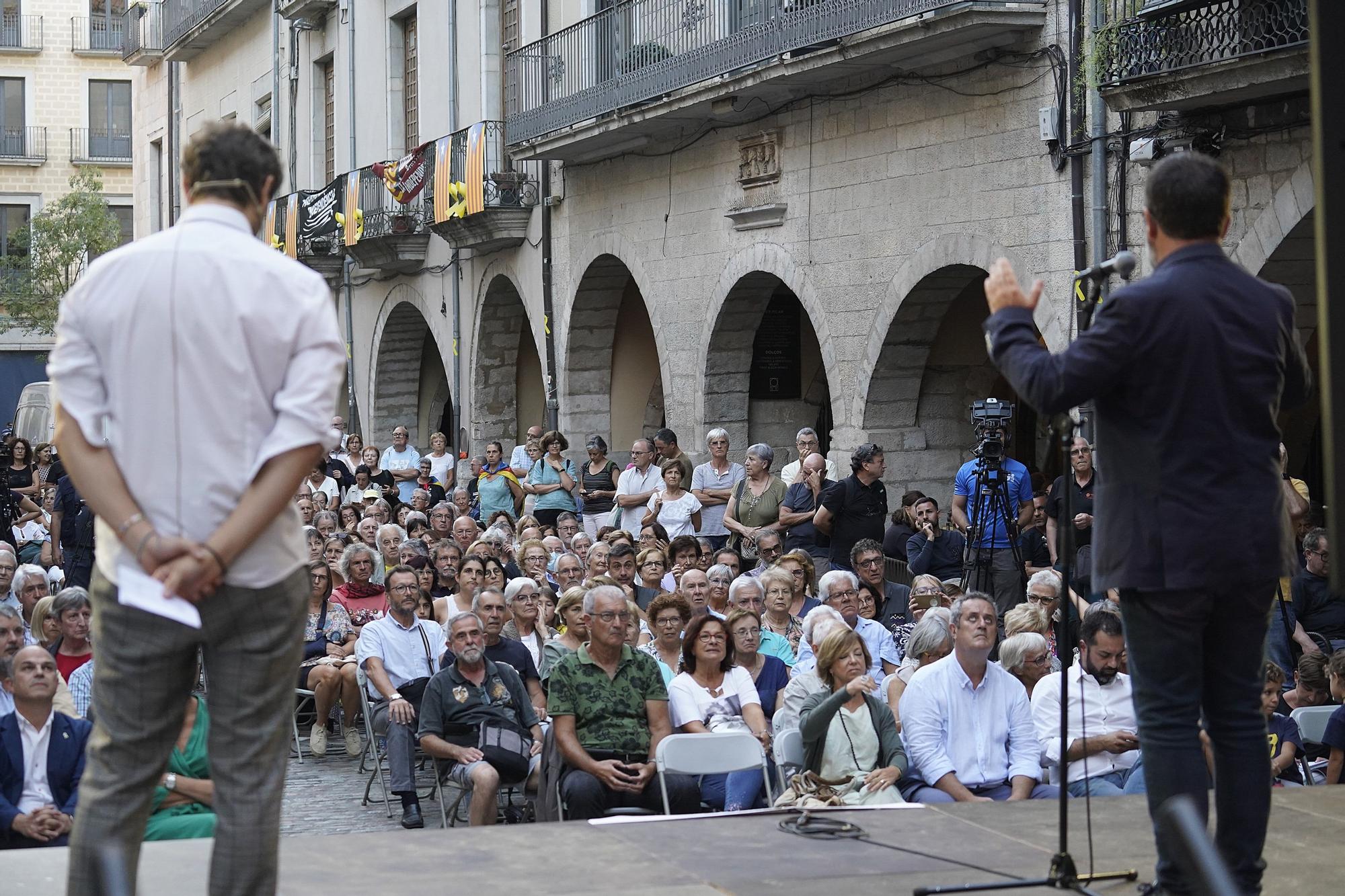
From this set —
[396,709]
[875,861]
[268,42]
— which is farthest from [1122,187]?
[268,42]

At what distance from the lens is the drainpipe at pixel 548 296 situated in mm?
21562

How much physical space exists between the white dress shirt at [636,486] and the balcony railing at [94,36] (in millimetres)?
33653

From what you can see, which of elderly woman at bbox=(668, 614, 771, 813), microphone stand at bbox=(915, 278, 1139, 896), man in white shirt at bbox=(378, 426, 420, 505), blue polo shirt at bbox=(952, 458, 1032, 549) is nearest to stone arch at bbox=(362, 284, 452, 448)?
man in white shirt at bbox=(378, 426, 420, 505)

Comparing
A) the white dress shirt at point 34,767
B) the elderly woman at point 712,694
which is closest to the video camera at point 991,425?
the elderly woman at point 712,694

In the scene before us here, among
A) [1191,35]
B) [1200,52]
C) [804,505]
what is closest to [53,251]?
[804,505]

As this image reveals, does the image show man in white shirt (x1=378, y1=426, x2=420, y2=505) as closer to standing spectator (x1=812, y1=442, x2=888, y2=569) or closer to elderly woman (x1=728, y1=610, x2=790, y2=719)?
standing spectator (x1=812, y1=442, x2=888, y2=569)

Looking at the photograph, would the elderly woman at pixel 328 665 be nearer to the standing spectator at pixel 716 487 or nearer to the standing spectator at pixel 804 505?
the standing spectator at pixel 804 505

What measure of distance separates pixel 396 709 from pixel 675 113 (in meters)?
9.13

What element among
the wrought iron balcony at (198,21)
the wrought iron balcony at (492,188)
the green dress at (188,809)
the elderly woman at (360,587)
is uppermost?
the wrought iron balcony at (198,21)

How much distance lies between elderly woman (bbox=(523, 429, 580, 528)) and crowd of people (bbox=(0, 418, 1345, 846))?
2374 mm

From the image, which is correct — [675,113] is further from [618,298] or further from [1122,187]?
[1122,187]

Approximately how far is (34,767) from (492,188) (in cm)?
1514

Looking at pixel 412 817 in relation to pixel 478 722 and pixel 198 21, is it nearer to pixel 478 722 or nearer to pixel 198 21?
pixel 478 722

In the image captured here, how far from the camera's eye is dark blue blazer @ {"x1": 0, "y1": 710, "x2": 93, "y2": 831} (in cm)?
715
